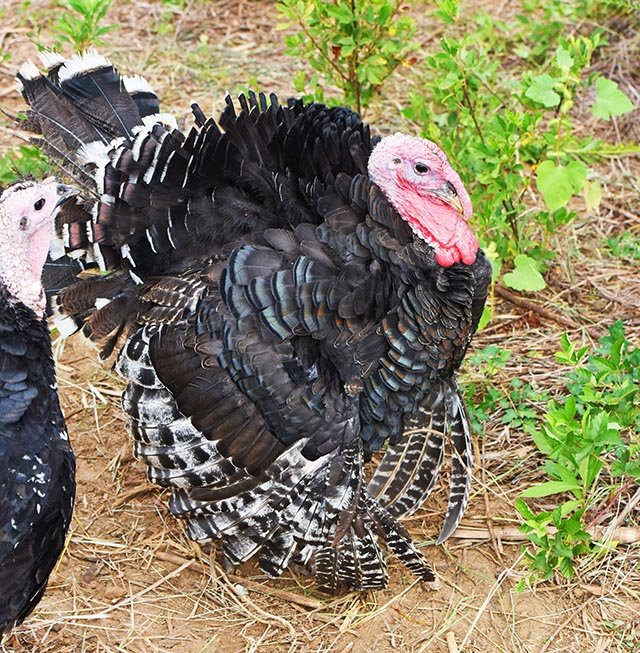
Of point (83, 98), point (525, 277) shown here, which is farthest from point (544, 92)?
point (83, 98)

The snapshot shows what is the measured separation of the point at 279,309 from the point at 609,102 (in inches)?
75.0

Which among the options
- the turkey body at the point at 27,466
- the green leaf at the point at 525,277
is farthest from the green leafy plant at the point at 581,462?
the turkey body at the point at 27,466

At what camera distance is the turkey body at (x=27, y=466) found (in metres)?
2.95

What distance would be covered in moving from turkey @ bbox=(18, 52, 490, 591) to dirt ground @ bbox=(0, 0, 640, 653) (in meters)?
0.19

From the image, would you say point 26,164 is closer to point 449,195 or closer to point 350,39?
point 350,39

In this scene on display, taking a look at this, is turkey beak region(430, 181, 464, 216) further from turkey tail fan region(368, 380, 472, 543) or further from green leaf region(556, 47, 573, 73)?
green leaf region(556, 47, 573, 73)

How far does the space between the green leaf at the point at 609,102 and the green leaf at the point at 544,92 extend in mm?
191

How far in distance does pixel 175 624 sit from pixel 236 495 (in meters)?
0.61

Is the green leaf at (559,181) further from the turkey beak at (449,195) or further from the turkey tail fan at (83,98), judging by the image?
the turkey tail fan at (83,98)

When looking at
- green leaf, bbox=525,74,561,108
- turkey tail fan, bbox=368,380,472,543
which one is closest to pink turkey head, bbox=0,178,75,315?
turkey tail fan, bbox=368,380,472,543

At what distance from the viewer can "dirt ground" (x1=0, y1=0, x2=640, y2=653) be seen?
371 cm

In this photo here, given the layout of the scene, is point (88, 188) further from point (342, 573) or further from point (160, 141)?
point (342, 573)

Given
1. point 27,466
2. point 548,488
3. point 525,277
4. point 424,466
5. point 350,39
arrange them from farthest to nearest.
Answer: point 350,39 → point 525,277 → point 424,466 → point 548,488 → point 27,466

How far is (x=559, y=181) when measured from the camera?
4410mm
